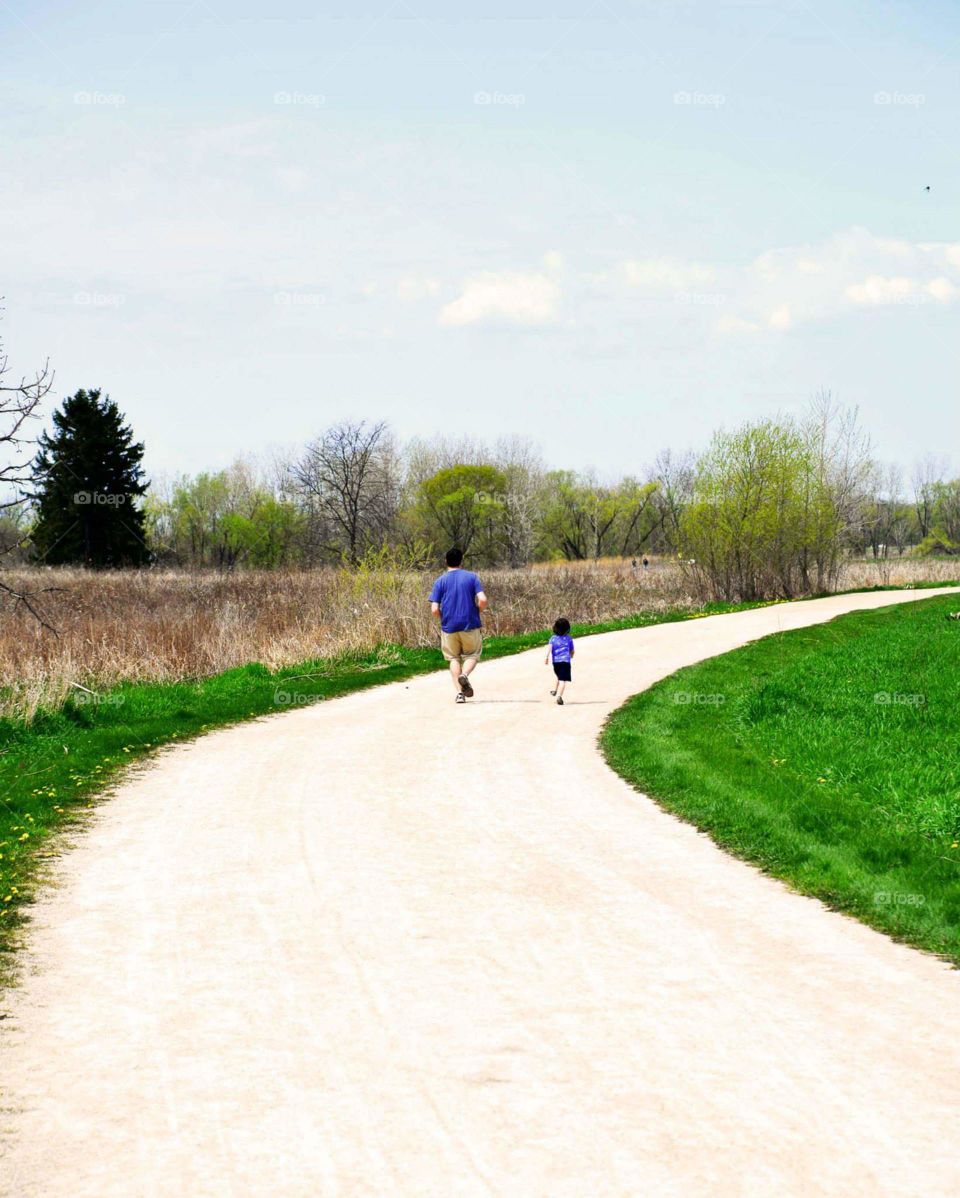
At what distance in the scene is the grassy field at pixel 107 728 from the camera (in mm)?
8209

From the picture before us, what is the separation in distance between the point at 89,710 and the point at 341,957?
31.7 ft

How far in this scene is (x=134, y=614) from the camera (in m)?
25.6

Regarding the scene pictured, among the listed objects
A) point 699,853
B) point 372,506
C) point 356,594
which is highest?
point 372,506

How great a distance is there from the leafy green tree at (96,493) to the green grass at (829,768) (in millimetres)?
47821

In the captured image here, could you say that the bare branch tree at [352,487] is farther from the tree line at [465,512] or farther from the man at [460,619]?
the man at [460,619]

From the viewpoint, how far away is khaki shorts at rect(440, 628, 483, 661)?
15.9 meters

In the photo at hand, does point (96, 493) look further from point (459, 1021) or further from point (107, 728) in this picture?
point (459, 1021)

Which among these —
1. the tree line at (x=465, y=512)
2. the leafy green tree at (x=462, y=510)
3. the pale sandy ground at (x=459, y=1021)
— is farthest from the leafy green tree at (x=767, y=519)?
the leafy green tree at (x=462, y=510)

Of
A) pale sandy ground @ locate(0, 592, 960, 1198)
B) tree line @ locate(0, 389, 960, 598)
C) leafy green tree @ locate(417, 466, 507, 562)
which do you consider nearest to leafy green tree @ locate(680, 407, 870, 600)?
tree line @ locate(0, 389, 960, 598)

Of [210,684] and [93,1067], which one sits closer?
[93,1067]

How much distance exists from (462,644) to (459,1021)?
11.1 m

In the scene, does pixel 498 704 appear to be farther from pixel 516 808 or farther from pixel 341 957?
pixel 341 957

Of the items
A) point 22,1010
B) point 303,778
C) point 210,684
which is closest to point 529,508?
point 210,684

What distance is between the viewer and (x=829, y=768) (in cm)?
1085
